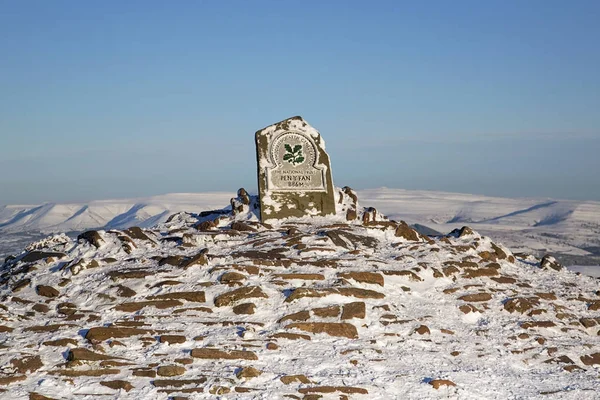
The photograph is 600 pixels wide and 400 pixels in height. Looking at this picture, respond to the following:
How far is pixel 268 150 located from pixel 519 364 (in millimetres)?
13758

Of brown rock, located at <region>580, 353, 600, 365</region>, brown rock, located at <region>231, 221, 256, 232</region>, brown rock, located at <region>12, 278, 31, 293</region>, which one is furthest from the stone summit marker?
brown rock, located at <region>580, 353, 600, 365</region>

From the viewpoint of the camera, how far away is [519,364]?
13.2 metres

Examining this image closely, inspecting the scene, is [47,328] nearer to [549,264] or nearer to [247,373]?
[247,373]

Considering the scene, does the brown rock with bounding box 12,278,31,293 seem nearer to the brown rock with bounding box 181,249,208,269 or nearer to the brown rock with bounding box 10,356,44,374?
the brown rock with bounding box 181,249,208,269

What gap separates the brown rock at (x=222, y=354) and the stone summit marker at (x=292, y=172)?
39.9 ft

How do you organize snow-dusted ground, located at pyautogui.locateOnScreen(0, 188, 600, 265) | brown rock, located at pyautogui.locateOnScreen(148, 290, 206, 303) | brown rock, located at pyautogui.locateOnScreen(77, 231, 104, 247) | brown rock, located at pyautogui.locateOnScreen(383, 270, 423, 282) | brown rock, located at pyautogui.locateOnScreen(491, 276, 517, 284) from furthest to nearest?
snow-dusted ground, located at pyautogui.locateOnScreen(0, 188, 600, 265), brown rock, located at pyautogui.locateOnScreen(77, 231, 104, 247), brown rock, located at pyautogui.locateOnScreen(491, 276, 517, 284), brown rock, located at pyautogui.locateOnScreen(383, 270, 423, 282), brown rock, located at pyautogui.locateOnScreen(148, 290, 206, 303)

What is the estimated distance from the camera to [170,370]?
36.6 feet

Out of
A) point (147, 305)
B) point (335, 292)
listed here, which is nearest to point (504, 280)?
point (335, 292)

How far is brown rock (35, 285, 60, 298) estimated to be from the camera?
16766 millimetres

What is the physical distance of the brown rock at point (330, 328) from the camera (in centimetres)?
1385

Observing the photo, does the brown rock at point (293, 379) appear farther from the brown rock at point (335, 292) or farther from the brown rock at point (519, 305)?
the brown rock at point (519, 305)

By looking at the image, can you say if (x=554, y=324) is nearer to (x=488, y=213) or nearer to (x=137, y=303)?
(x=137, y=303)

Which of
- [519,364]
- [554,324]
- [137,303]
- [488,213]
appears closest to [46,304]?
[137,303]

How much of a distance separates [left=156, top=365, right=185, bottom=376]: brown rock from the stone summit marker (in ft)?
43.1
